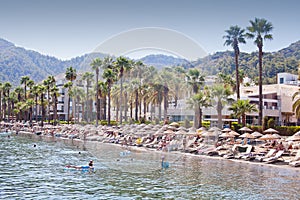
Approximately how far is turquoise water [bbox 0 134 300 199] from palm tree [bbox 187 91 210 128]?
68.0 feet

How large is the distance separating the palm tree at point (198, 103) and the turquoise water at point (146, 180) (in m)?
20.7

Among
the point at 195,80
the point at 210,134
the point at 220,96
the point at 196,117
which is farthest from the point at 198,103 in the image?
the point at 210,134

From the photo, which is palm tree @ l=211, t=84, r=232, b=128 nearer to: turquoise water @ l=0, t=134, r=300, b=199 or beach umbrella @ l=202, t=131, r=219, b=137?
beach umbrella @ l=202, t=131, r=219, b=137

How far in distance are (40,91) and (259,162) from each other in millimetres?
73171

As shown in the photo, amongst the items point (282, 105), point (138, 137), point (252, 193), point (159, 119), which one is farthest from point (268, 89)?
point (252, 193)

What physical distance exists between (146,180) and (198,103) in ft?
101

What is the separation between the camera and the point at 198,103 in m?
52.0

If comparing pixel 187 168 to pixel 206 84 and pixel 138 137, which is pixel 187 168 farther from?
pixel 206 84

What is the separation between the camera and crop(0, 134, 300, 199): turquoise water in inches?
715

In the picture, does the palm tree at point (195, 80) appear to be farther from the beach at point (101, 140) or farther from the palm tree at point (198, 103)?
the beach at point (101, 140)

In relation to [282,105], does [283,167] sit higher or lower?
lower

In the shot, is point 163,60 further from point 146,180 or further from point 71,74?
point 71,74

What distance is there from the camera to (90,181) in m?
21.6

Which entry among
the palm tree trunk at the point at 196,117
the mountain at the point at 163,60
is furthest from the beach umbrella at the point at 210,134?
the palm tree trunk at the point at 196,117
